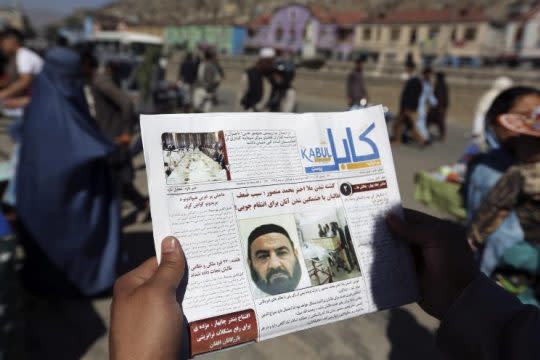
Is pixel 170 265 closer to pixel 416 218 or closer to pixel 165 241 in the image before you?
pixel 165 241

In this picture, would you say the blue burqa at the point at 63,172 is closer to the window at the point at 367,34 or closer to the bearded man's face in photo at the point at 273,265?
the bearded man's face in photo at the point at 273,265

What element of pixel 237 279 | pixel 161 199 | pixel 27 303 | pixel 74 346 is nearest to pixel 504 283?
pixel 237 279

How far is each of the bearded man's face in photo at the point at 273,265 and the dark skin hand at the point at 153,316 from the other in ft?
0.54

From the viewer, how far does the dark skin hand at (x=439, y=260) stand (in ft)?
3.46

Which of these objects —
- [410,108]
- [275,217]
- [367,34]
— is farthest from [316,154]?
[367,34]

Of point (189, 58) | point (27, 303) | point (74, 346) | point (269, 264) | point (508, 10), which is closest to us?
point (269, 264)

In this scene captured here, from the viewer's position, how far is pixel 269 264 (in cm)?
94

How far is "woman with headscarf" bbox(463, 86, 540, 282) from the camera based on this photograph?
2150 mm

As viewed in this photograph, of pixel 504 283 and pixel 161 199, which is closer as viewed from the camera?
pixel 161 199

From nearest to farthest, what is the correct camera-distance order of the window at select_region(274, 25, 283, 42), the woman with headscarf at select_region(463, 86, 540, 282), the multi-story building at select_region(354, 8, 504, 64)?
the woman with headscarf at select_region(463, 86, 540, 282)
the multi-story building at select_region(354, 8, 504, 64)
the window at select_region(274, 25, 283, 42)

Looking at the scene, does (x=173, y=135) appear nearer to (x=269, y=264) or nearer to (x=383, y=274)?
(x=269, y=264)

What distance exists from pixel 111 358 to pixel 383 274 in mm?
642

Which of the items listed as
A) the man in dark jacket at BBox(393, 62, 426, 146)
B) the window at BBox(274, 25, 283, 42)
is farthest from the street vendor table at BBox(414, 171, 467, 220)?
the window at BBox(274, 25, 283, 42)

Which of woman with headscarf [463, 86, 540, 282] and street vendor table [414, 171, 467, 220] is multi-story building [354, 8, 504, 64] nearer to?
street vendor table [414, 171, 467, 220]
